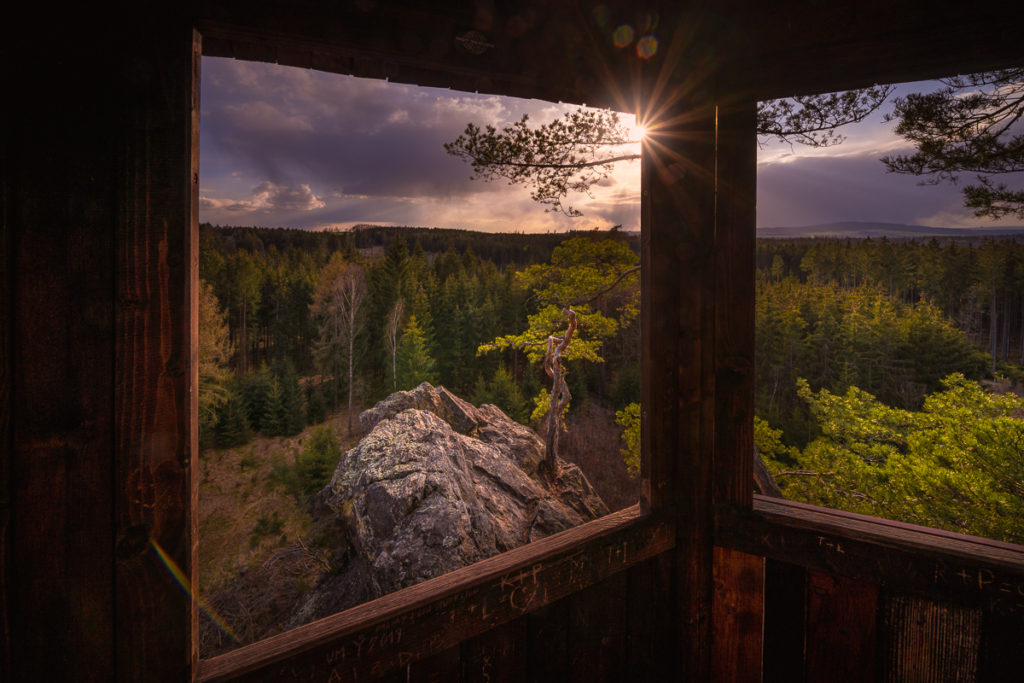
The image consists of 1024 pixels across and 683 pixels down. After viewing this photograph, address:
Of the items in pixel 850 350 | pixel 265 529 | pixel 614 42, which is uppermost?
pixel 614 42

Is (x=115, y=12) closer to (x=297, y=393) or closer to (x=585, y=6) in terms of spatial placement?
(x=585, y=6)

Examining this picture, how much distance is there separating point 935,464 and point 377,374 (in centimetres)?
2724

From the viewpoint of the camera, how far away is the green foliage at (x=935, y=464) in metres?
6.36

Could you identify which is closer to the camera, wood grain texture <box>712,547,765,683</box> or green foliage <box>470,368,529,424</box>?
wood grain texture <box>712,547,765,683</box>

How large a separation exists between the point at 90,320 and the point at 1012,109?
A: 23.5 feet

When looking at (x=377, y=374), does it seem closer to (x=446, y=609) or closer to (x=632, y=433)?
(x=632, y=433)

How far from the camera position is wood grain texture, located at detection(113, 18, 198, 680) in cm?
85

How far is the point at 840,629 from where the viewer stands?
1.29 m

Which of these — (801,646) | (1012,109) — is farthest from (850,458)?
(801,646)

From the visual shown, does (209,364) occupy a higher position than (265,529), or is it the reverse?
(209,364)

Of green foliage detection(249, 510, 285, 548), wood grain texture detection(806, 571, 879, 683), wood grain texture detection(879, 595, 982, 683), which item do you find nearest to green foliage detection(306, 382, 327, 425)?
green foliage detection(249, 510, 285, 548)

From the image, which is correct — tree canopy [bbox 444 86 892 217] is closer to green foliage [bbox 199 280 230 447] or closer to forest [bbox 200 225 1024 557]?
forest [bbox 200 225 1024 557]

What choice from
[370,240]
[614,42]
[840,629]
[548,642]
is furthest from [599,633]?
[370,240]

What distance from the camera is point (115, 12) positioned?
0.84 meters
